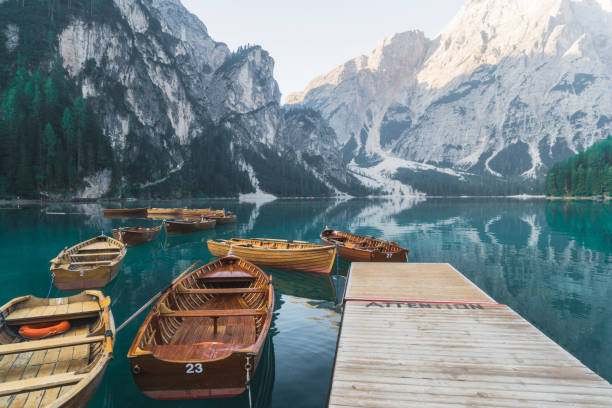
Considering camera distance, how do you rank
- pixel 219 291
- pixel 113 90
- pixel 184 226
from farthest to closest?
1. pixel 113 90
2. pixel 184 226
3. pixel 219 291

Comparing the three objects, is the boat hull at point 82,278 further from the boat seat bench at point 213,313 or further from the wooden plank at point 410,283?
the wooden plank at point 410,283

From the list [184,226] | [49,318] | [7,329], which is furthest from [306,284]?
[184,226]

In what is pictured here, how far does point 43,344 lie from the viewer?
7.19 metres

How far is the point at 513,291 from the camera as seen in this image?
59.7ft

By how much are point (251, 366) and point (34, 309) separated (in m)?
6.99

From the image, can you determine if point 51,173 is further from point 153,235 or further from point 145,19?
point 145,19

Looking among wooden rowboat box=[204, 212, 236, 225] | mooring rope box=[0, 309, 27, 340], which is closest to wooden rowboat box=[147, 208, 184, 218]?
wooden rowboat box=[204, 212, 236, 225]

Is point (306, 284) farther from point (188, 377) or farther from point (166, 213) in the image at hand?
point (166, 213)

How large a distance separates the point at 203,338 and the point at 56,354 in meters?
3.37

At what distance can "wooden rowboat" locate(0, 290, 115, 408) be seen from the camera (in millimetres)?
5773

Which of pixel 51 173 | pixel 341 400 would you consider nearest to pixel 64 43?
pixel 51 173

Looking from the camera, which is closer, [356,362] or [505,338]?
[356,362]

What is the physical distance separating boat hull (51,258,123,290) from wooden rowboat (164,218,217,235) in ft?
76.3

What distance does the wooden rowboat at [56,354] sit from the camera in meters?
5.77
